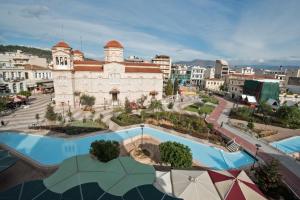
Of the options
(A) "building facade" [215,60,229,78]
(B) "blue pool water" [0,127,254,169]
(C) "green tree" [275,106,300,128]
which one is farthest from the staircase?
(A) "building facade" [215,60,229,78]

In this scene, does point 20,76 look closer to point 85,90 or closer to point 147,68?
point 85,90

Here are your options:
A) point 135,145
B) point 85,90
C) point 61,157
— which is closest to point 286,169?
point 135,145

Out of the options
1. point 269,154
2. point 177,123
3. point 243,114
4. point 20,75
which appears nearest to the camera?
point 269,154

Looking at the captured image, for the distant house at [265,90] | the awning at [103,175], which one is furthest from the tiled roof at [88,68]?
the distant house at [265,90]

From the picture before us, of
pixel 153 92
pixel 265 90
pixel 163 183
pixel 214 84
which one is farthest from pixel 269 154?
pixel 214 84

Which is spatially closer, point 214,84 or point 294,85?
point 294,85

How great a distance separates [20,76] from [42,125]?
105 ft

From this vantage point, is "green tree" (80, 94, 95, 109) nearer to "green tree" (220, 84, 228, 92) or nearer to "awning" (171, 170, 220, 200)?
"awning" (171, 170, 220, 200)

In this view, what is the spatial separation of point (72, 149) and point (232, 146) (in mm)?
20399

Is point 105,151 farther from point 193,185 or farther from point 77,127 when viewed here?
point 77,127

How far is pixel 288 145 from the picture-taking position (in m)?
26.2

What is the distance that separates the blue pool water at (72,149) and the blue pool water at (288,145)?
7459 millimetres

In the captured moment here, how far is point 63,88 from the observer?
3772 centimetres

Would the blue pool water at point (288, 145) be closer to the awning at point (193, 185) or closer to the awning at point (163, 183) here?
the awning at point (193, 185)
